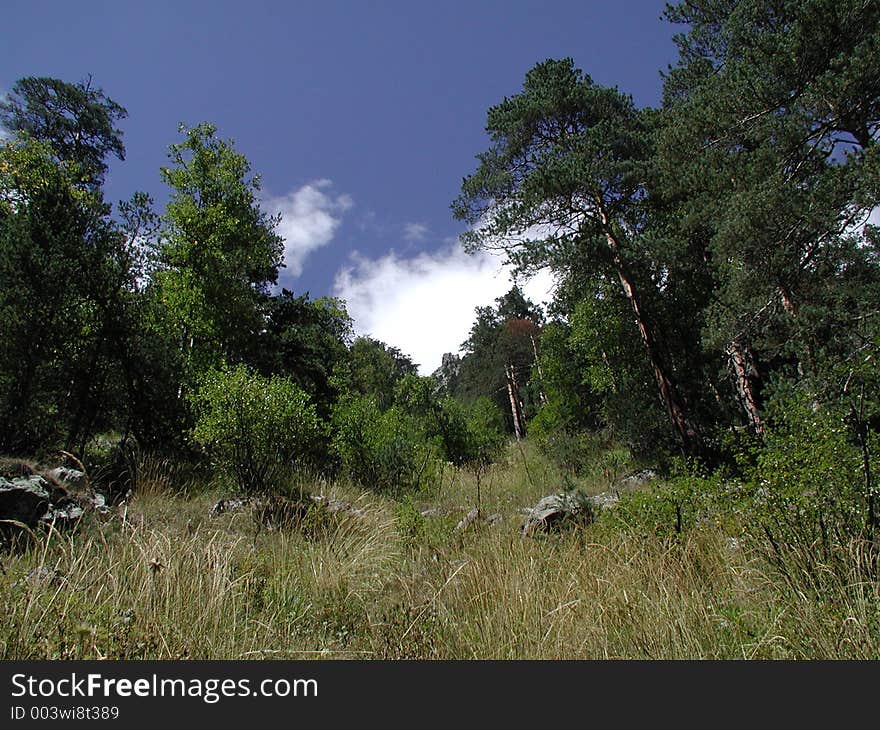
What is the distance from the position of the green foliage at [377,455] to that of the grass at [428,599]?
4.52 metres

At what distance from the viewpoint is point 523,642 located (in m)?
2.78

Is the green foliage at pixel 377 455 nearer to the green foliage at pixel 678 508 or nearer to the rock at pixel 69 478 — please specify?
the rock at pixel 69 478

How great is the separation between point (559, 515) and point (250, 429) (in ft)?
16.0

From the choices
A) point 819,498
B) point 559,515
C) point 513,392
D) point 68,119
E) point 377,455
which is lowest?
point 559,515

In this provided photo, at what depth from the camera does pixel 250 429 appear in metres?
6.84

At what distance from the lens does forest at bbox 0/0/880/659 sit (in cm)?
288

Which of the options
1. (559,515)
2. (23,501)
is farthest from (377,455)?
(23,501)

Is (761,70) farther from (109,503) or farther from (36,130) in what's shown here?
(36,130)

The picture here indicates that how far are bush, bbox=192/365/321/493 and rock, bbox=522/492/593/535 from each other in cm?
402

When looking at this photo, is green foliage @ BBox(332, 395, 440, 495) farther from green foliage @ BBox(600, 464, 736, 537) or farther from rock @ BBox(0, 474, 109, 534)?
green foliage @ BBox(600, 464, 736, 537)

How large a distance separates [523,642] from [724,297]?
7.75 metres

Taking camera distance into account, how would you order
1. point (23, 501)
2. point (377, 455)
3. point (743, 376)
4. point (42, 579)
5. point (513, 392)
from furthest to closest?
point (513, 392) < point (743, 376) < point (377, 455) < point (23, 501) < point (42, 579)

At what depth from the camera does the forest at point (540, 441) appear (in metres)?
2.88

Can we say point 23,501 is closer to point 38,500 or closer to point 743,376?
point 38,500
